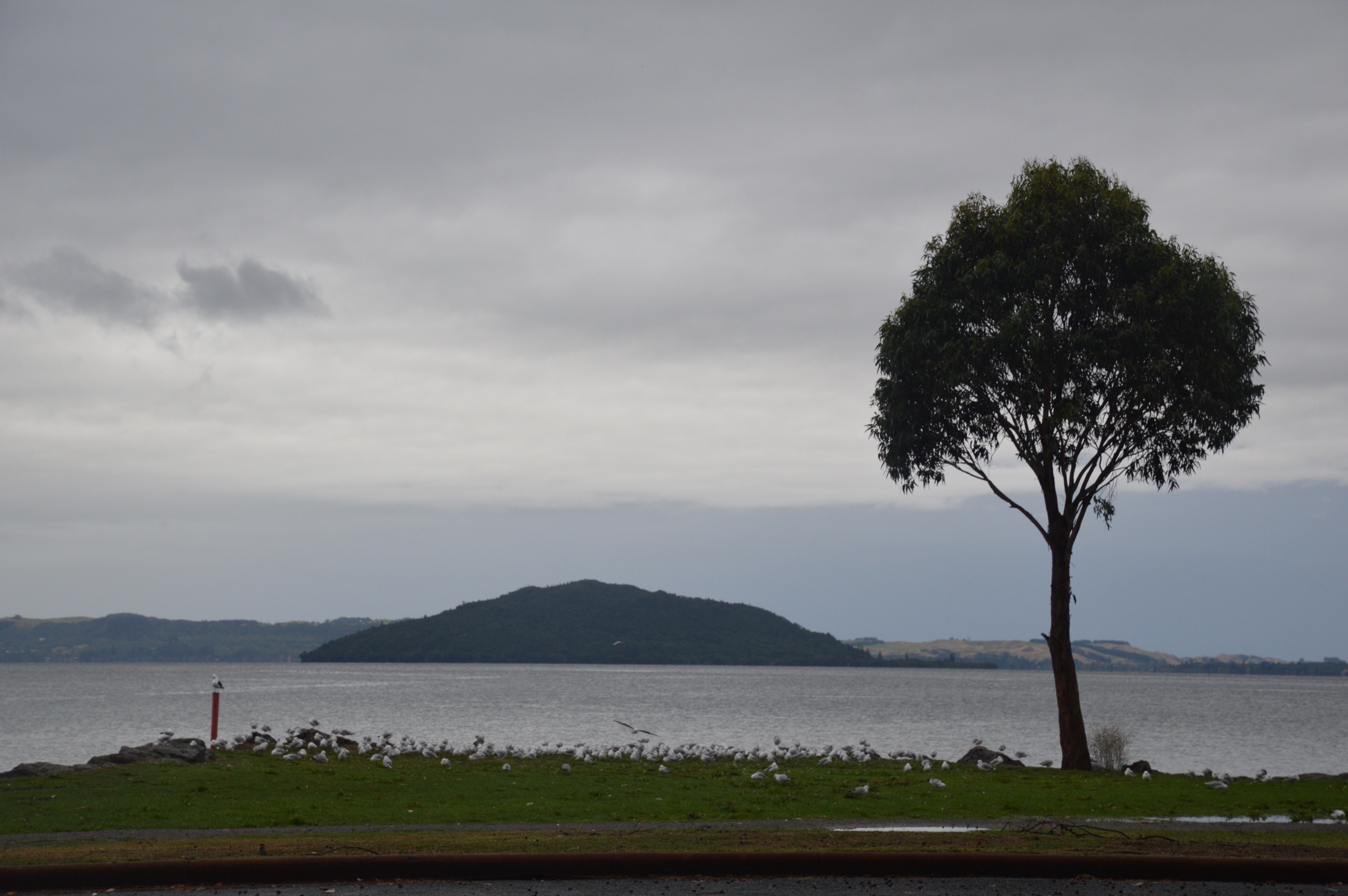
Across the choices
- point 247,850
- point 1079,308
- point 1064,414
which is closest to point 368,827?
point 247,850

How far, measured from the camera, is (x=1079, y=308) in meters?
25.1

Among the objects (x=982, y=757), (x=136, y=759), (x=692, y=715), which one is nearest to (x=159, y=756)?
(x=136, y=759)

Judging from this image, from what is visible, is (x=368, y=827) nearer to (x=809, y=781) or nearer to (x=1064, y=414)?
(x=809, y=781)

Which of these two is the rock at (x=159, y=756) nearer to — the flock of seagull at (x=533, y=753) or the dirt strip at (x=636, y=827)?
the flock of seagull at (x=533, y=753)

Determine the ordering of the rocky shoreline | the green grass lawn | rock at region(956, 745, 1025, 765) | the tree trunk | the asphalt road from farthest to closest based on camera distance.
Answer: rock at region(956, 745, 1025, 765) < the tree trunk < the rocky shoreline < the green grass lawn < the asphalt road

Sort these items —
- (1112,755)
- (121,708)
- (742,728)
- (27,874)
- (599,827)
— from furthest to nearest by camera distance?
(121,708)
(742,728)
(1112,755)
(599,827)
(27,874)

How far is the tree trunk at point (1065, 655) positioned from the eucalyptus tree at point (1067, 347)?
4 centimetres

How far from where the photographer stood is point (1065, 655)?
87.5 ft

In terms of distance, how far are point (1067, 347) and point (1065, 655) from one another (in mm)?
7522

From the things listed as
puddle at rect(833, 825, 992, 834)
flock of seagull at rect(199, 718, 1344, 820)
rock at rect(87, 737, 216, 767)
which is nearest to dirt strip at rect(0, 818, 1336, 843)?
puddle at rect(833, 825, 992, 834)

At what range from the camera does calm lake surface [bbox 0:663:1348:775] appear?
53.5 metres

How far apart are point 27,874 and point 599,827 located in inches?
274

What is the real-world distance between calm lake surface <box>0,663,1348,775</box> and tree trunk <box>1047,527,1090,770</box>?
16.6 metres

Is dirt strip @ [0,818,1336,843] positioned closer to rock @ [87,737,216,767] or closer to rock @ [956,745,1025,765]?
rock @ [87,737,216,767]
